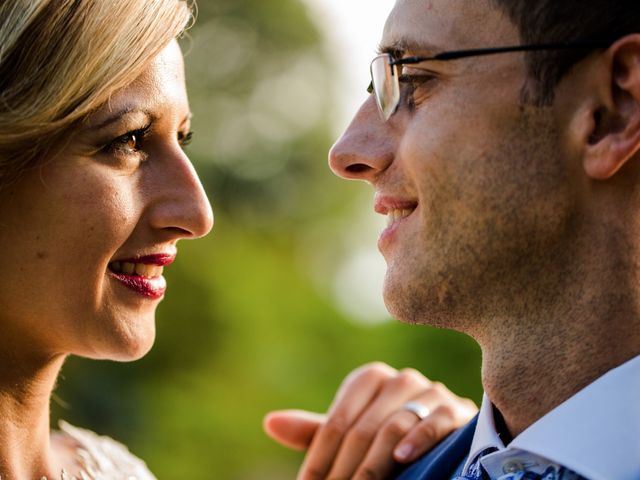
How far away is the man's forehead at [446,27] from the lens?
124 inches

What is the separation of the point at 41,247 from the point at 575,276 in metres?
1.75

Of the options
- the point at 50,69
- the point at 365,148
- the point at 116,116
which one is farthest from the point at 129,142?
the point at 365,148

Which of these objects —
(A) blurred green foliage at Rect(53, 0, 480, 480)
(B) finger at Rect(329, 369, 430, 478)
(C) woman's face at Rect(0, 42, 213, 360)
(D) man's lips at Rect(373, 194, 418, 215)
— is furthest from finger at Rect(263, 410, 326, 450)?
(A) blurred green foliage at Rect(53, 0, 480, 480)

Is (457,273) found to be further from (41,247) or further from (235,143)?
(235,143)

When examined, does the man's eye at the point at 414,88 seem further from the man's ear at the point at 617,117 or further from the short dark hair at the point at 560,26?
the man's ear at the point at 617,117

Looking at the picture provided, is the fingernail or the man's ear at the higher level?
the man's ear

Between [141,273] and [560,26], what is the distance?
65.6 inches

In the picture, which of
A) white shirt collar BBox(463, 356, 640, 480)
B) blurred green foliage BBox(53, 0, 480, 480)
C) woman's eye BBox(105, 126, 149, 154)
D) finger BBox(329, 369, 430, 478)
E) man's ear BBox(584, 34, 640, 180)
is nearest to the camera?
white shirt collar BBox(463, 356, 640, 480)

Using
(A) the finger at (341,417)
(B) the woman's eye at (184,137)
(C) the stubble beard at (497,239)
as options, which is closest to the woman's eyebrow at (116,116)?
(B) the woman's eye at (184,137)

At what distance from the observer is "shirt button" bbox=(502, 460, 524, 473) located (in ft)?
9.97

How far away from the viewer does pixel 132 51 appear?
331cm

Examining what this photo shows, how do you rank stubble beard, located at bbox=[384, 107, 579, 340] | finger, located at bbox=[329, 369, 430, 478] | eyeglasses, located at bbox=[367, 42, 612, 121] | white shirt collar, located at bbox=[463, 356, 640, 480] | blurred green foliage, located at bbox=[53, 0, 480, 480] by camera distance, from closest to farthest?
white shirt collar, located at bbox=[463, 356, 640, 480], stubble beard, located at bbox=[384, 107, 579, 340], eyeglasses, located at bbox=[367, 42, 612, 121], finger, located at bbox=[329, 369, 430, 478], blurred green foliage, located at bbox=[53, 0, 480, 480]

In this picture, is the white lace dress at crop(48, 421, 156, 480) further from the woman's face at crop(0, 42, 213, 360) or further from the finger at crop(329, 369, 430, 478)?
the finger at crop(329, 369, 430, 478)

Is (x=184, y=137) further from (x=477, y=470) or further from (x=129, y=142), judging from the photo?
(x=477, y=470)
